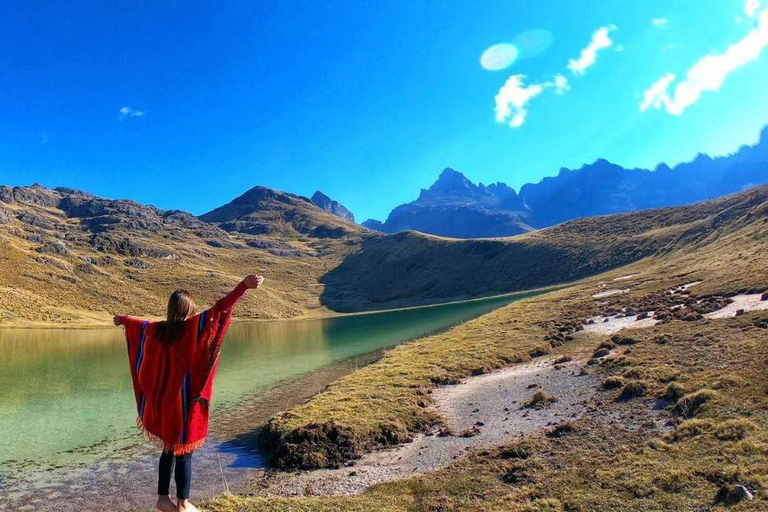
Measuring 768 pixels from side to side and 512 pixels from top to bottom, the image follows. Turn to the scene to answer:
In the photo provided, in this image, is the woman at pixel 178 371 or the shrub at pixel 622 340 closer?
the woman at pixel 178 371

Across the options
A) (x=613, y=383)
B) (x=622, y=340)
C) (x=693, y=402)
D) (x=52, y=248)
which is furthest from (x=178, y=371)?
(x=52, y=248)

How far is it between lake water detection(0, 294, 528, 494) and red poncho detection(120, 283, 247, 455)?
18.1m

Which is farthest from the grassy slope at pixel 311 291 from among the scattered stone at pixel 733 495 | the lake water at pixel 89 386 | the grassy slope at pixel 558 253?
the scattered stone at pixel 733 495

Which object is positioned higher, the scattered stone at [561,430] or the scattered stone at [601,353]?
the scattered stone at [601,353]

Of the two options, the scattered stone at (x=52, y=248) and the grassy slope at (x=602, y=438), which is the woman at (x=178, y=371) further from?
the scattered stone at (x=52, y=248)

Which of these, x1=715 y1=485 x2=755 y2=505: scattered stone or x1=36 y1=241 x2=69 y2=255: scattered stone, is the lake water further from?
x1=36 y1=241 x2=69 y2=255: scattered stone

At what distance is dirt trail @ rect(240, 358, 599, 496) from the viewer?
52.4ft

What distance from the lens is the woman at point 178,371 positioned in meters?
6.82

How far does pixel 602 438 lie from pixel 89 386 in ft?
132

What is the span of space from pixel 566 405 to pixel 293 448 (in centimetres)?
1231

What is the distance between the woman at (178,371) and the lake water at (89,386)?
1797 cm

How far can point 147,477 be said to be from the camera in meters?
18.5

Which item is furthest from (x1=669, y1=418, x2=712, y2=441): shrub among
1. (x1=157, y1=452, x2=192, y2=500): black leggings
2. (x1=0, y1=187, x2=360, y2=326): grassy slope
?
(x1=0, y1=187, x2=360, y2=326): grassy slope

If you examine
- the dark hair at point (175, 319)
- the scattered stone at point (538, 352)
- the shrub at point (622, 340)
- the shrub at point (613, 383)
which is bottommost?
the scattered stone at point (538, 352)
